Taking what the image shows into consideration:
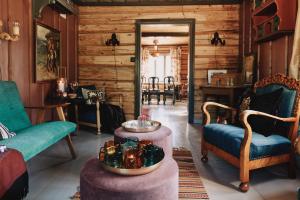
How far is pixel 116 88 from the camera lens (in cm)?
624

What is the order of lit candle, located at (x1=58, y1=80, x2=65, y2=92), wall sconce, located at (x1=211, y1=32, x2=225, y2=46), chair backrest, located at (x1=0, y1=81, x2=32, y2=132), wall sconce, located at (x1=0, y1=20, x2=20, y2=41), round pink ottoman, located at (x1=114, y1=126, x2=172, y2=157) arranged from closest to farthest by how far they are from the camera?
round pink ottoman, located at (x1=114, y1=126, x2=172, y2=157), chair backrest, located at (x1=0, y1=81, x2=32, y2=132), wall sconce, located at (x1=0, y1=20, x2=20, y2=41), lit candle, located at (x1=58, y1=80, x2=65, y2=92), wall sconce, located at (x1=211, y1=32, x2=225, y2=46)

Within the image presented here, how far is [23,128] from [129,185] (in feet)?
6.65

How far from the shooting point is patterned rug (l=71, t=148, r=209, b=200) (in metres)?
2.41

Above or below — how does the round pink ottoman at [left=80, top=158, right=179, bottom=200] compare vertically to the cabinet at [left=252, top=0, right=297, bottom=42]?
below

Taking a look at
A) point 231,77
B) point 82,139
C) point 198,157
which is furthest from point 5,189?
point 231,77

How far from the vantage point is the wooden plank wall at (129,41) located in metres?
5.89

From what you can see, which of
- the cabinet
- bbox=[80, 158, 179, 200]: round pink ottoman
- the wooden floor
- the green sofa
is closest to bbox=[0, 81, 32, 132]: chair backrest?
the green sofa

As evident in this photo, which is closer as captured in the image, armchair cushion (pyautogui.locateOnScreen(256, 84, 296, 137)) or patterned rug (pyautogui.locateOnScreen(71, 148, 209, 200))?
patterned rug (pyautogui.locateOnScreen(71, 148, 209, 200))

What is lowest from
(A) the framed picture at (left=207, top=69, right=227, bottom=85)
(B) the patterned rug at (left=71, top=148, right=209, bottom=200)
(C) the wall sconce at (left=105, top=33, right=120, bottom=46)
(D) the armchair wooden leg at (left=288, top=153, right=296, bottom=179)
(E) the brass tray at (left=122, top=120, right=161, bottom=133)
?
(B) the patterned rug at (left=71, top=148, right=209, bottom=200)

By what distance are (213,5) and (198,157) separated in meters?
3.64

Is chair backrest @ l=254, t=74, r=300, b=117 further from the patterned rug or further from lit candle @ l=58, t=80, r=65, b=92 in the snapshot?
lit candle @ l=58, t=80, r=65, b=92

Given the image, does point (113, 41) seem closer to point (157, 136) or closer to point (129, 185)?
point (157, 136)

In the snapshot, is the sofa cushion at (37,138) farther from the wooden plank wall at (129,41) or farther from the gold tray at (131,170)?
the wooden plank wall at (129,41)

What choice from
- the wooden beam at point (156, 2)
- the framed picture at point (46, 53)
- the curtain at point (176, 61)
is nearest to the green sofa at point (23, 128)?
the framed picture at point (46, 53)
